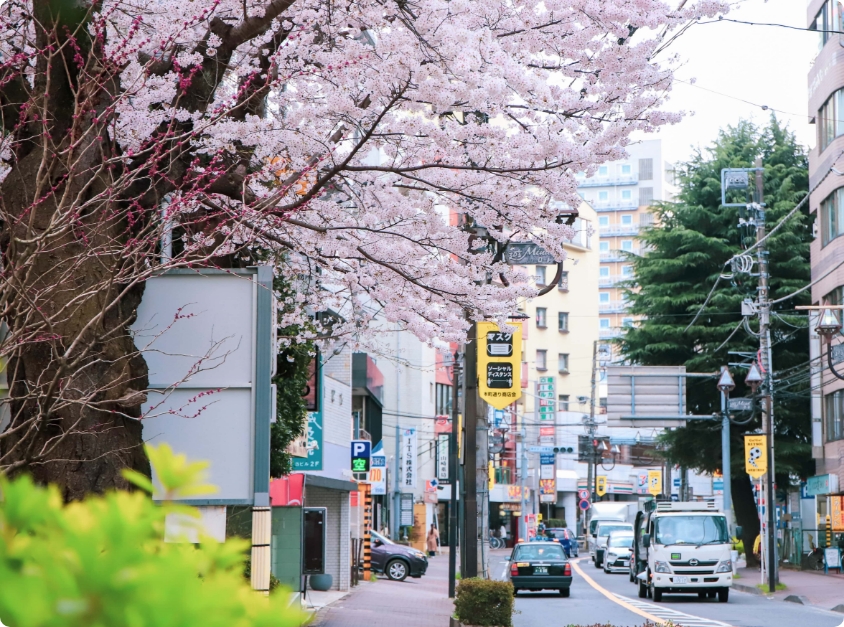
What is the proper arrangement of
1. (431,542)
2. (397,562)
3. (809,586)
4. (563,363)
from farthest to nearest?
(563,363)
(431,542)
(397,562)
(809,586)

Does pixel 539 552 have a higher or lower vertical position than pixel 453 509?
lower

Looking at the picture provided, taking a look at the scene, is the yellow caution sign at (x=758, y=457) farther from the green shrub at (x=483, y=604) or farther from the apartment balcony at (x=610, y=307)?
the apartment balcony at (x=610, y=307)

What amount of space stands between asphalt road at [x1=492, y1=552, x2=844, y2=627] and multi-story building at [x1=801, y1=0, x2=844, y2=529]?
10007 millimetres

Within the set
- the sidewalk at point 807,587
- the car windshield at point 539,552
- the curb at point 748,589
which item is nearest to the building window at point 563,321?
the sidewalk at point 807,587

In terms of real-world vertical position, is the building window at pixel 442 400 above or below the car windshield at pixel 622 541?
above

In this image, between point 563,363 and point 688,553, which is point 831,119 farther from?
point 563,363

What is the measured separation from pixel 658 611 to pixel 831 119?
22.6 metres

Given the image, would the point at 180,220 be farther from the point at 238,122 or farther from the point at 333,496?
the point at 333,496

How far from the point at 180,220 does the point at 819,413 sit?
38.5 meters

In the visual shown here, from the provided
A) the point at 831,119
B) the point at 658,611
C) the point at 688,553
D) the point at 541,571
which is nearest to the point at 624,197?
the point at 831,119

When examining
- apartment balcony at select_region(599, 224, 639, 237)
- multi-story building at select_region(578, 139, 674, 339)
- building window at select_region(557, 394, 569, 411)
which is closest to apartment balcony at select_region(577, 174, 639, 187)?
multi-story building at select_region(578, 139, 674, 339)

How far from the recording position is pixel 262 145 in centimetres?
932

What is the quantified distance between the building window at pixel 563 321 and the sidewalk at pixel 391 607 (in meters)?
56.6

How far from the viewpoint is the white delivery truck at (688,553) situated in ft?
92.0
